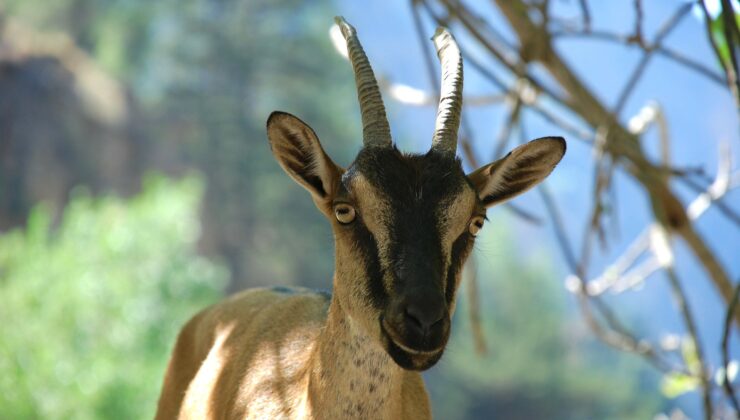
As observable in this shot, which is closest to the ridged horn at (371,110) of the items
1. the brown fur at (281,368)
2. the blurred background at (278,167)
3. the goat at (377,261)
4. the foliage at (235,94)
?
the goat at (377,261)

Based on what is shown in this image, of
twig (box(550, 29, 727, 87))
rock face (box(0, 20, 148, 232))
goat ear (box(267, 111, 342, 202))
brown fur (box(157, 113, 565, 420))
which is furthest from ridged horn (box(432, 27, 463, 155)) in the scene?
rock face (box(0, 20, 148, 232))

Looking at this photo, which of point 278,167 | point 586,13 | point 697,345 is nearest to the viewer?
point 586,13

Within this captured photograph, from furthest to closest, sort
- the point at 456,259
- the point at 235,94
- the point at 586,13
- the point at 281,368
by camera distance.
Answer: the point at 235,94 → the point at 586,13 → the point at 281,368 → the point at 456,259

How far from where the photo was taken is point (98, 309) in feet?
43.3

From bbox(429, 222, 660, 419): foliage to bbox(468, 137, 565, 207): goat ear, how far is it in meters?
21.8

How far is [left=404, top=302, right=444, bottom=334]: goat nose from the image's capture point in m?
2.81

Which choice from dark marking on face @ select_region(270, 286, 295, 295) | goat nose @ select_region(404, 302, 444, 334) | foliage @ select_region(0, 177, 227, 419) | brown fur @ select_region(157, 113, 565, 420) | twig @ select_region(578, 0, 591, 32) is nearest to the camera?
goat nose @ select_region(404, 302, 444, 334)

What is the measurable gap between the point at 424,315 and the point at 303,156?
955 mm

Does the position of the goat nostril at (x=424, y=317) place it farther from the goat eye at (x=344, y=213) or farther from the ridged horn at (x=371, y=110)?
the ridged horn at (x=371, y=110)

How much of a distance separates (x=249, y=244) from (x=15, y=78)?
24.6 ft

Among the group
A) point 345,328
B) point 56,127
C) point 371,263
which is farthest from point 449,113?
point 56,127

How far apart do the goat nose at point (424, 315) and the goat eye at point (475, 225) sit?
529 mm

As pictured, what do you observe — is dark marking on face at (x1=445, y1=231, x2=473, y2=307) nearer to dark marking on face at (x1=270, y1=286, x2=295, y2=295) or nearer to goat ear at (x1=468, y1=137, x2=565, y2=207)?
goat ear at (x1=468, y1=137, x2=565, y2=207)

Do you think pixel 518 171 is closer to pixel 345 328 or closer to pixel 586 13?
pixel 345 328
